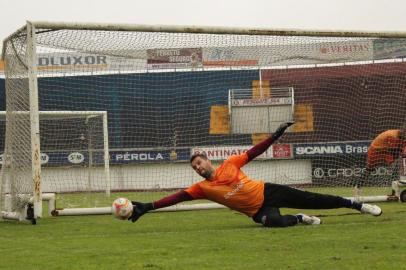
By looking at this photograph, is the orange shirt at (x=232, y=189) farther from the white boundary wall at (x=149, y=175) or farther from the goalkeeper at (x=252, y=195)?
the white boundary wall at (x=149, y=175)

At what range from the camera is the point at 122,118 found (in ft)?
63.5

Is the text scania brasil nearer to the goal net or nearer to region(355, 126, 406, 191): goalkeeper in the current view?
the goal net

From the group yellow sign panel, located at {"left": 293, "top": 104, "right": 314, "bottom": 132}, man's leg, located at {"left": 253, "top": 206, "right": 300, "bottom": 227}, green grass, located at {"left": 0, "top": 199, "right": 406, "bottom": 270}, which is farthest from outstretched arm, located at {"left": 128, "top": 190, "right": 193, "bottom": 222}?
yellow sign panel, located at {"left": 293, "top": 104, "right": 314, "bottom": 132}

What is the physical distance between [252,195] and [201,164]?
2.63 feet

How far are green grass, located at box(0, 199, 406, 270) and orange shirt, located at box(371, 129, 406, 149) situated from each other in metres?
3.75

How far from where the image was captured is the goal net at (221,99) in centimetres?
1441

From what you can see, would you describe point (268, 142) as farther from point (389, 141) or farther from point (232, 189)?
point (389, 141)

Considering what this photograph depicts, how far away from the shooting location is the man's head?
898 cm

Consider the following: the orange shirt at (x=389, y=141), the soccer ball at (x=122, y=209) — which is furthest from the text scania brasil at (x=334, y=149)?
the soccer ball at (x=122, y=209)

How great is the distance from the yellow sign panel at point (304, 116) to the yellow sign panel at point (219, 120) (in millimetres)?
1995

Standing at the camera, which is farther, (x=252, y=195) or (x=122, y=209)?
(x=252, y=195)

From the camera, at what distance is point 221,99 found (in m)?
19.0

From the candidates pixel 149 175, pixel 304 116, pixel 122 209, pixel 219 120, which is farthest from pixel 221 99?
pixel 122 209

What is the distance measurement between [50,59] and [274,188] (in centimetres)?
805
